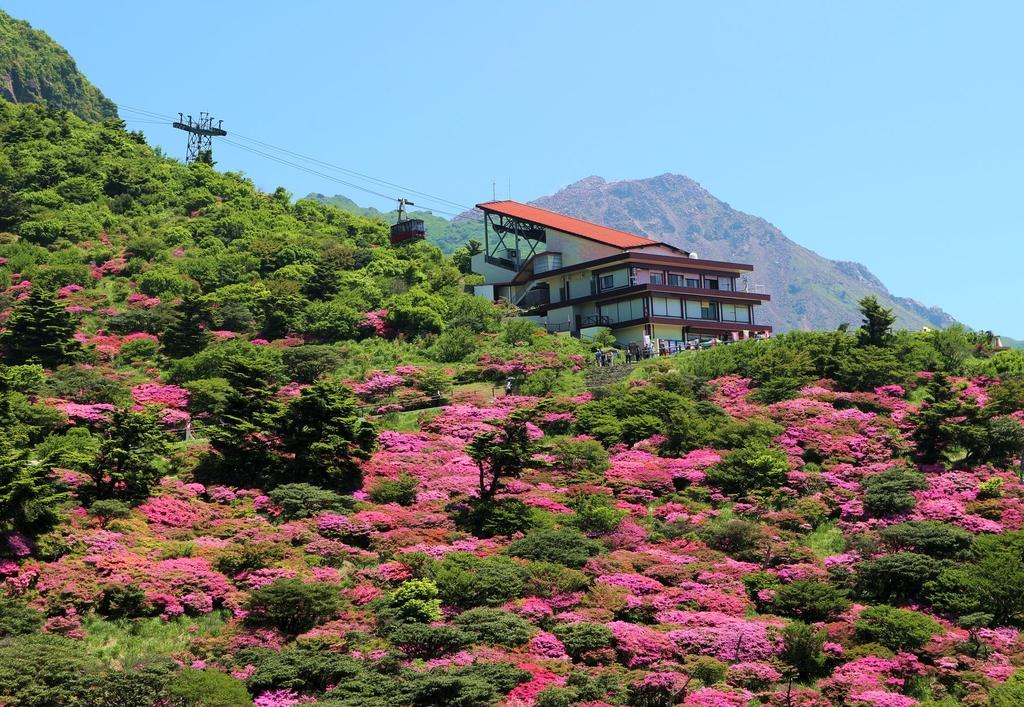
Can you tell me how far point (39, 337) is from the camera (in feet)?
189

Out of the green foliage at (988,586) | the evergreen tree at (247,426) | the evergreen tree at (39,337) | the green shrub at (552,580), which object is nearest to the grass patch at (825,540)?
the green foliage at (988,586)

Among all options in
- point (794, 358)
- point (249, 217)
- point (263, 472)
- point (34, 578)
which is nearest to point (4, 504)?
point (34, 578)

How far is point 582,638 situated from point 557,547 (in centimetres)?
594

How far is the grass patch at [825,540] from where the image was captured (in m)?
39.8

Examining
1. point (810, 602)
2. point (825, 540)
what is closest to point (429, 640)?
point (810, 602)

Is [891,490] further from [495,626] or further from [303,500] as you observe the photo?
[303,500]

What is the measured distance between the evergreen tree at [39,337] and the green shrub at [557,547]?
28.8 metres

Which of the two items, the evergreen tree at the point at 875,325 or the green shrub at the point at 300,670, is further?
the evergreen tree at the point at 875,325

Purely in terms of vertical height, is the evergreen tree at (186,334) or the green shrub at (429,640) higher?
the evergreen tree at (186,334)

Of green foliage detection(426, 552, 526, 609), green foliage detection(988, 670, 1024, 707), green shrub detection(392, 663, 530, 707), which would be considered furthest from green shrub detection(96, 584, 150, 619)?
green foliage detection(988, 670, 1024, 707)

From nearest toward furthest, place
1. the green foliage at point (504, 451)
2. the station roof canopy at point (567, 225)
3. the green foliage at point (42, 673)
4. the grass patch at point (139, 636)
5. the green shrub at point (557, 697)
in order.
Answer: the green foliage at point (42, 673) < the green shrub at point (557, 697) < the grass patch at point (139, 636) < the green foliage at point (504, 451) < the station roof canopy at point (567, 225)

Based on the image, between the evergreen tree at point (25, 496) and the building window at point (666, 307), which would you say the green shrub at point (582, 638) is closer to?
the evergreen tree at point (25, 496)

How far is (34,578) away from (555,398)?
2665 cm

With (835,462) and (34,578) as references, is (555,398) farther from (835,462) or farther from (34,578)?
(34,578)
